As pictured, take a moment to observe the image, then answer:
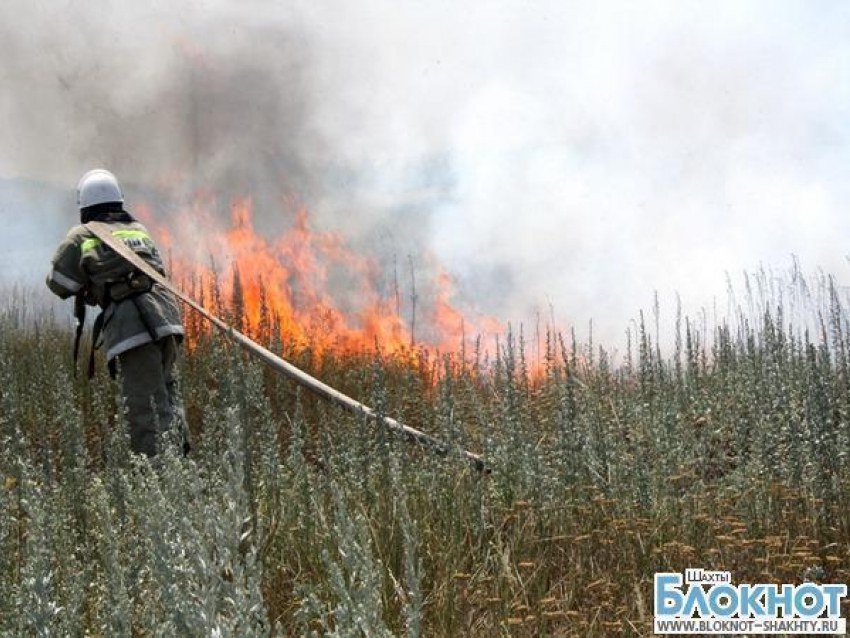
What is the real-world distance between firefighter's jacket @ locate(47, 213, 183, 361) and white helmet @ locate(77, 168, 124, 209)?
0.32 metres

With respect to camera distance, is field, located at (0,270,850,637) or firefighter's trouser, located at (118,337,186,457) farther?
firefighter's trouser, located at (118,337,186,457)

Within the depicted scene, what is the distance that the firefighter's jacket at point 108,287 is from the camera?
6109mm

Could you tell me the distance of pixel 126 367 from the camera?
6.32 metres

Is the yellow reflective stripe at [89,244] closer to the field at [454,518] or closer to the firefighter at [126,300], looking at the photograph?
the firefighter at [126,300]

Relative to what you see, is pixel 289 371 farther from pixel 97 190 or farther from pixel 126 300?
pixel 97 190

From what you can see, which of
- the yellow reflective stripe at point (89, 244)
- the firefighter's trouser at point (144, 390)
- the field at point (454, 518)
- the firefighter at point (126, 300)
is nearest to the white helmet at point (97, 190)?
→ the firefighter at point (126, 300)

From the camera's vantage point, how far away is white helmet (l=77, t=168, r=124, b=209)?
646 centimetres

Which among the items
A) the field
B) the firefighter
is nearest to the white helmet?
the firefighter

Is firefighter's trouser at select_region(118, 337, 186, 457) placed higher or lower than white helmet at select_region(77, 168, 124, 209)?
lower

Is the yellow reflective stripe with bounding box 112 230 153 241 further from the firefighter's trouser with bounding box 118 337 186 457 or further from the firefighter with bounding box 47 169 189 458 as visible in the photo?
the firefighter's trouser with bounding box 118 337 186 457

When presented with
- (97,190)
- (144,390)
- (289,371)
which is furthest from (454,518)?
(97,190)

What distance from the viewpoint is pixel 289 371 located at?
5.67 metres

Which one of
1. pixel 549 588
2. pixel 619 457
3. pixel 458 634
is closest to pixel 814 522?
pixel 619 457

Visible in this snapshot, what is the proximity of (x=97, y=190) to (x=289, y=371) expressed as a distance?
215 centimetres
